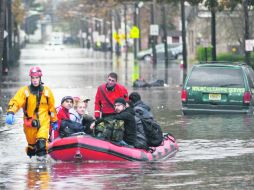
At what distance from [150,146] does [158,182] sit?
3.68m

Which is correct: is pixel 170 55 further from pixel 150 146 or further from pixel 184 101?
pixel 150 146

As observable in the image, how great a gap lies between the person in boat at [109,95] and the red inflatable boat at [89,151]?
3.23 m

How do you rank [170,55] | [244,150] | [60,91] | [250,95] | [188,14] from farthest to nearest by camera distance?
[188,14] < [170,55] < [60,91] < [250,95] < [244,150]

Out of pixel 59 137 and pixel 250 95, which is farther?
pixel 250 95

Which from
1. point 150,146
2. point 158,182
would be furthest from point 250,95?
point 158,182

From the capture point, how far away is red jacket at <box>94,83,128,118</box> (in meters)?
21.7

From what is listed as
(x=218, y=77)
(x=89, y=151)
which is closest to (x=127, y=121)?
(x=89, y=151)

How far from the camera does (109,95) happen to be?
2180 cm

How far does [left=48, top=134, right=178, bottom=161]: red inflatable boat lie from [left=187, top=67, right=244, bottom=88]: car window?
431 inches

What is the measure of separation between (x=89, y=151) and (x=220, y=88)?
38.1 feet

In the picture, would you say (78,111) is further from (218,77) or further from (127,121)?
(218,77)

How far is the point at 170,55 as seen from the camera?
101 m

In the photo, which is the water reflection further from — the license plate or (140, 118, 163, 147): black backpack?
the license plate

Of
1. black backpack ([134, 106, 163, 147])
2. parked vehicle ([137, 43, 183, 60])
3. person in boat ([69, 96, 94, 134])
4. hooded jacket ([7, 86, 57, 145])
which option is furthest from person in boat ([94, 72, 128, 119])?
parked vehicle ([137, 43, 183, 60])
